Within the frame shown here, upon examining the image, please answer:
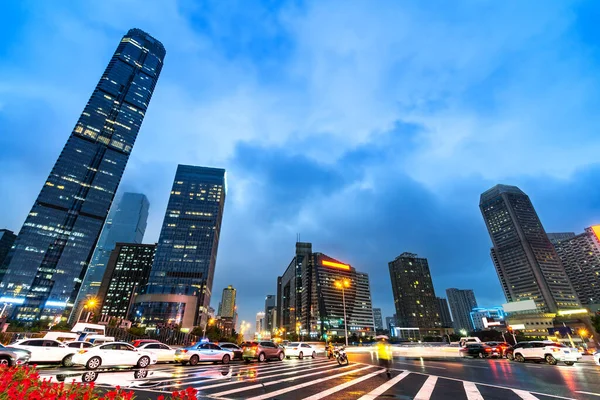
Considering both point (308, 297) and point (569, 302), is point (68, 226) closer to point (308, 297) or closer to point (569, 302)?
point (308, 297)

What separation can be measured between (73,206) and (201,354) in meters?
167

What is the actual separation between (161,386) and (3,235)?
244m

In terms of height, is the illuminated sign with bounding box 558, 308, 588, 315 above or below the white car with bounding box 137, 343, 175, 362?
above

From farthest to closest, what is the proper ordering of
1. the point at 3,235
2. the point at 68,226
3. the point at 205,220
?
the point at 3,235 → the point at 205,220 → the point at 68,226

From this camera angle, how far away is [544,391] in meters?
9.52

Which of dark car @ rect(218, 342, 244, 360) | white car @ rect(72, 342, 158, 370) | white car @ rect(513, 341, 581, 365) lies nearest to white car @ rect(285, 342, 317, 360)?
dark car @ rect(218, 342, 244, 360)

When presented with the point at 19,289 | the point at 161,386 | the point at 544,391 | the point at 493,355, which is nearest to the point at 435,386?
the point at 544,391

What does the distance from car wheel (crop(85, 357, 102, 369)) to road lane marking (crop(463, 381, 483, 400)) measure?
17531 millimetres

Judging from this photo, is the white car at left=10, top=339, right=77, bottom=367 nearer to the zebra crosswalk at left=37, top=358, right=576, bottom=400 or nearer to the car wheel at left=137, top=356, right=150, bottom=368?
the car wheel at left=137, top=356, right=150, bottom=368

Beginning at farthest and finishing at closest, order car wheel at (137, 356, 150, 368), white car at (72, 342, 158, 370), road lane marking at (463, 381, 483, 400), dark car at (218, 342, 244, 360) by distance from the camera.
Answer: dark car at (218, 342, 244, 360), car wheel at (137, 356, 150, 368), white car at (72, 342, 158, 370), road lane marking at (463, 381, 483, 400)

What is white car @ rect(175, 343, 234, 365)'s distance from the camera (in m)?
19.1

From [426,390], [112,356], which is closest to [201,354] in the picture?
[112,356]

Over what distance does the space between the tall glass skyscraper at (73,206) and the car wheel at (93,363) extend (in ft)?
446

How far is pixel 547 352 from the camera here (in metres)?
21.2
